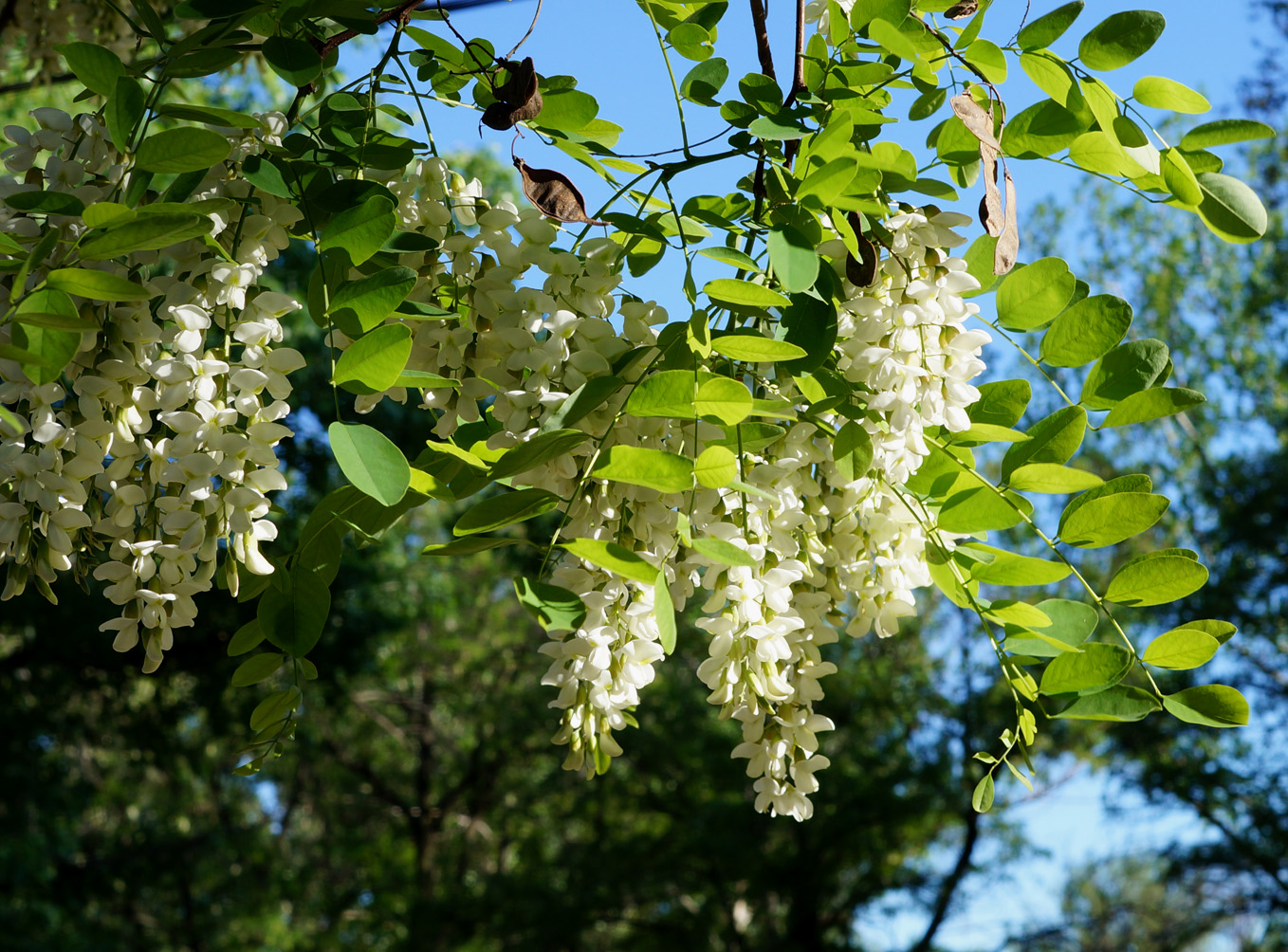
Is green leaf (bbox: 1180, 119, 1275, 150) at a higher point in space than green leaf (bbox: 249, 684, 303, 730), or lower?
higher

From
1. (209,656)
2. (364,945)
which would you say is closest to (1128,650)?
(209,656)

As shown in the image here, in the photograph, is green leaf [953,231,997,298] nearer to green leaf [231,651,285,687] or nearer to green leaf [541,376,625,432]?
→ green leaf [541,376,625,432]

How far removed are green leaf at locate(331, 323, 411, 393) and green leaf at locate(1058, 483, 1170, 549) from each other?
1.45 ft

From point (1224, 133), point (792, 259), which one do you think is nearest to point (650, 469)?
point (792, 259)

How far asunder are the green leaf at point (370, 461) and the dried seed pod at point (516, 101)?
24 centimetres

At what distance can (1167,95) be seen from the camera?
0.70m

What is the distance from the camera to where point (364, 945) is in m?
9.02

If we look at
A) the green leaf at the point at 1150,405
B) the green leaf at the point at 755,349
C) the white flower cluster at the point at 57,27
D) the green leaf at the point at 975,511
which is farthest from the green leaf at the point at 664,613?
the white flower cluster at the point at 57,27

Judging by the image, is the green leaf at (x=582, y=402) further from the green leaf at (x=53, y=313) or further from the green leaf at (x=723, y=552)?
the green leaf at (x=53, y=313)

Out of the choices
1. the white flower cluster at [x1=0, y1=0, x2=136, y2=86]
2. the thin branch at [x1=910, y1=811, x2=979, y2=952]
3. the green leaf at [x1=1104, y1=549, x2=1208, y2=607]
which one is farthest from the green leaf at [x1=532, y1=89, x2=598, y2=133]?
the thin branch at [x1=910, y1=811, x2=979, y2=952]

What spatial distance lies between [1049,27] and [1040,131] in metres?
0.06

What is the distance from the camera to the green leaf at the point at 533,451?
52 cm

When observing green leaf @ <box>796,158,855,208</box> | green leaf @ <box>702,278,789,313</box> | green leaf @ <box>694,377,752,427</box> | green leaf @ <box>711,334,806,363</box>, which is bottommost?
green leaf @ <box>694,377,752,427</box>

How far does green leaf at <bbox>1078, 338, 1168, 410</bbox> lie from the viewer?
0.71 meters
